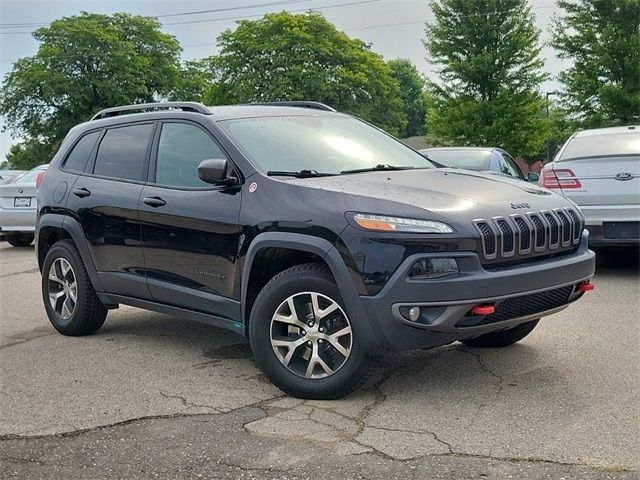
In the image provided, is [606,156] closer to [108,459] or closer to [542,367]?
[542,367]

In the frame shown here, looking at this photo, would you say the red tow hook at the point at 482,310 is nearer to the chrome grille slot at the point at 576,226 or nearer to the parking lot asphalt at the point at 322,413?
the parking lot asphalt at the point at 322,413

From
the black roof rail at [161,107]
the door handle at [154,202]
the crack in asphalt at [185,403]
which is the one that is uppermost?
the black roof rail at [161,107]

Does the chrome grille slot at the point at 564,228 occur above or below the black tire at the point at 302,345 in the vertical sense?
above

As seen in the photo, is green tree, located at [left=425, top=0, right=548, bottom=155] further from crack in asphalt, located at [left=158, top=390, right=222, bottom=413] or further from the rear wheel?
crack in asphalt, located at [left=158, top=390, right=222, bottom=413]

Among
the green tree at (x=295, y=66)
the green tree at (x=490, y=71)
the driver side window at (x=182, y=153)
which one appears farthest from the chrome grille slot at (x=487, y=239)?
the green tree at (x=295, y=66)

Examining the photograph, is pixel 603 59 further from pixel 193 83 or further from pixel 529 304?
pixel 193 83

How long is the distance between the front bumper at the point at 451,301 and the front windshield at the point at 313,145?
1194mm

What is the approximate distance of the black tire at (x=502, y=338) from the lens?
5344mm

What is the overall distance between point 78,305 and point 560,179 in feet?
16.9

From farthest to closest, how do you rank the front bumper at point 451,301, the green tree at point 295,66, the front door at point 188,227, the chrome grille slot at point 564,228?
the green tree at point 295,66
the front door at point 188,227
the chrome grille slot at point 564,228
the front bumper at point 451,301

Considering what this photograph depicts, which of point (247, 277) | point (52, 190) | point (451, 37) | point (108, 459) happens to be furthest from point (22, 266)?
point (451, 37)

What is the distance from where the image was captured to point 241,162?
4.92 m

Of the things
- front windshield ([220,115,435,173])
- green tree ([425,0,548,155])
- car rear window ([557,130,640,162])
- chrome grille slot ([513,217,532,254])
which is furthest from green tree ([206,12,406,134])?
chrome grille slot ([513,217,532,254])

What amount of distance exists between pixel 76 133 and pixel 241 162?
235 centimetres
